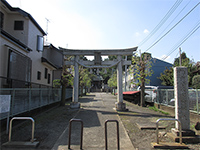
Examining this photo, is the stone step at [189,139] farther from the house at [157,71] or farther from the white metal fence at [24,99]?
the house at [157,71]

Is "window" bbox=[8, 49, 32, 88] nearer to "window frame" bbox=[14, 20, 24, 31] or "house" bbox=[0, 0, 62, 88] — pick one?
"house" bbox=[0, 0, 62, 88]

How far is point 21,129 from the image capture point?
20.9ft

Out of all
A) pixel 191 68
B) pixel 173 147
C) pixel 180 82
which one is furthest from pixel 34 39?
pixel 191 68

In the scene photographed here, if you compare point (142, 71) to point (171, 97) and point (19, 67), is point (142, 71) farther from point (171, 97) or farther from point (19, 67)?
point (19, 67)

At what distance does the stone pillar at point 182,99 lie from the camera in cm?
541

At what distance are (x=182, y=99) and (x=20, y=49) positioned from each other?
448 inches

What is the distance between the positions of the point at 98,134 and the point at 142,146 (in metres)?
1.85

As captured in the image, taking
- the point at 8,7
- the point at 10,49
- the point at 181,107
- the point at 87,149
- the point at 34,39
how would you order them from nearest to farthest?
the point at 87,149 < the point at 181,107 < the point at 10,49 < the point at 8,7 < the point at 34,39

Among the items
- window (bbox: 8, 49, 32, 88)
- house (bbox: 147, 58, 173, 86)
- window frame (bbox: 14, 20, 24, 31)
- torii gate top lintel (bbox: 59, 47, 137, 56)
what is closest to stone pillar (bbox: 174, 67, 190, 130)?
torii gate top lintel (bbox: 59, 47, 137, 56)

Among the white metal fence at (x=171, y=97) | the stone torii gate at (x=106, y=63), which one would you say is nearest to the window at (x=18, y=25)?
the stone torii gate at (x=106, y=63)

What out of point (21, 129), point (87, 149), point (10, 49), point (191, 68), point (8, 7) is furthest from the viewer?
point (191, 68)

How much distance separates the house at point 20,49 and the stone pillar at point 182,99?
303 inches

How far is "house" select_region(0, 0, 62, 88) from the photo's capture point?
913 cm

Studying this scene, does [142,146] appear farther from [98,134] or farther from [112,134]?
[98,134]
